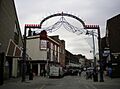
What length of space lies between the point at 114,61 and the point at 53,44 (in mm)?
32780

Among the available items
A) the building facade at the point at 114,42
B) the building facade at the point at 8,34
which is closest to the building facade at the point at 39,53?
the building facade at the point at 114,42

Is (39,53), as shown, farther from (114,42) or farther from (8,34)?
(8,34)

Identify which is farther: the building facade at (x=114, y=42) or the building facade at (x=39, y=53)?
the building facade at (x=39, y=53)

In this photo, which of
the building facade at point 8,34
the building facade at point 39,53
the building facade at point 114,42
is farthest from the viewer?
the building facade at point 39,53

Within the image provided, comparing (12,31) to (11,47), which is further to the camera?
(12,31)

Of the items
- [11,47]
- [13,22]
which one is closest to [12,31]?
[13,22]

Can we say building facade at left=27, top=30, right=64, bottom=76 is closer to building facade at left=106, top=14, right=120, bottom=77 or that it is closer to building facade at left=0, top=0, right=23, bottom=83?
building facade at left=106, top=14, right=120, bottom=77

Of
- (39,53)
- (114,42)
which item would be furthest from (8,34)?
(39,53)

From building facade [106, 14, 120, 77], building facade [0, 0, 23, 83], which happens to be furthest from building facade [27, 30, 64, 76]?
building facade [0, 0, 23, 83]

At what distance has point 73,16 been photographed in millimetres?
36812

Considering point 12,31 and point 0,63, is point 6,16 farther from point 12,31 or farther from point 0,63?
point 0,63

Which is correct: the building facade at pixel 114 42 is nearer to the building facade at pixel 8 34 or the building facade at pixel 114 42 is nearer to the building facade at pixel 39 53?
the building facade at pixel 39 53

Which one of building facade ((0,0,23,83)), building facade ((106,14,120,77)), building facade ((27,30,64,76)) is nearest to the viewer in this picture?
building facade ((0,0,23,83))

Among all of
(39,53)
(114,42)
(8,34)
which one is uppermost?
(114,42)
